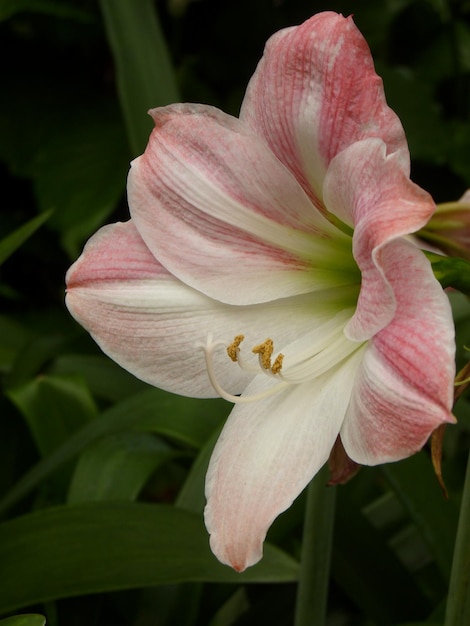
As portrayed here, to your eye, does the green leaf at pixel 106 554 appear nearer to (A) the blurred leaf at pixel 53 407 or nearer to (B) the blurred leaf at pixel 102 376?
(A) the blurred leaf at pixel 53 407

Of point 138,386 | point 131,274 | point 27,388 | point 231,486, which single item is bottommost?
point 138,386

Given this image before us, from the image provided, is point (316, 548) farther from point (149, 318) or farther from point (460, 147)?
point (460, 147)

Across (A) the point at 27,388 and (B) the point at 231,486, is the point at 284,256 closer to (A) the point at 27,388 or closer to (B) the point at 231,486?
(B) the point at 231,486

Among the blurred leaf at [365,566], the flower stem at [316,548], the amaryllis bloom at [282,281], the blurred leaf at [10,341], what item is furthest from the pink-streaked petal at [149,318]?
the blurred leaf at [10,341]

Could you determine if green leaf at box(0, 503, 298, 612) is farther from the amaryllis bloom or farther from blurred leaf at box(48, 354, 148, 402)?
blurred leaf at box(48, 354, 148, 402)

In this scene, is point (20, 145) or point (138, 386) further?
point (20, 145)

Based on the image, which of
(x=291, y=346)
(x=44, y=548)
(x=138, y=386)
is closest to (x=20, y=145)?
(x=138, y=386)
